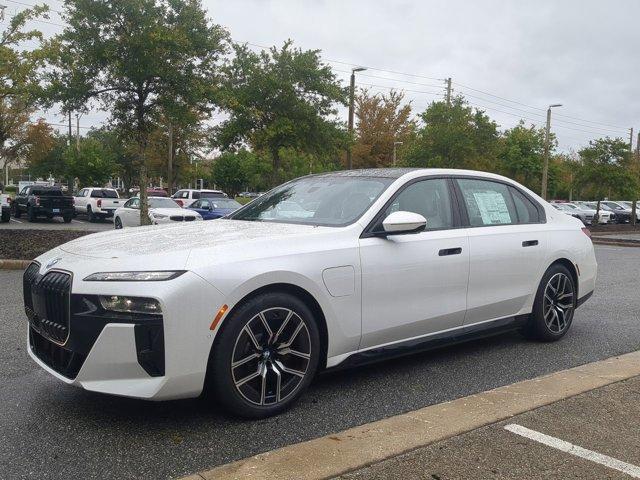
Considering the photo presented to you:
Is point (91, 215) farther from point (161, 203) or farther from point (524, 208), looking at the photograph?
point (524, 208)

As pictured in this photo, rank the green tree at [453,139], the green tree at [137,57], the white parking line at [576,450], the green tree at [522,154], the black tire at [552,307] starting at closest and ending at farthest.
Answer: the white parking line at [576,450], the black tire at [552,307], the green tree at [137,57], the green tree at [453,139], the green tree at [522,154]

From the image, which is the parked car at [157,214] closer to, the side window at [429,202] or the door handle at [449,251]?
the side window at [429,202]

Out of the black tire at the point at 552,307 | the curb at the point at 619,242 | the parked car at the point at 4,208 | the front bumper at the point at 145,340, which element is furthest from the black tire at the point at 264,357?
the parked car at the point at 4,208

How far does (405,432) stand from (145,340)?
148 centimetres

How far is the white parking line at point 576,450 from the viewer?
2883 millimetres

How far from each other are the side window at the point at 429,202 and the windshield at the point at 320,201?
171 mm

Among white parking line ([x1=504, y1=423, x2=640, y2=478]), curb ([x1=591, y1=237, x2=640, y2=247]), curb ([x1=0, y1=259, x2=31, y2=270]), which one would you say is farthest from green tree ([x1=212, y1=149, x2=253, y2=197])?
white parking line ([x1=504, y1=423, x2=640, y2=478])

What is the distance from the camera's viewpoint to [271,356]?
3.46 m

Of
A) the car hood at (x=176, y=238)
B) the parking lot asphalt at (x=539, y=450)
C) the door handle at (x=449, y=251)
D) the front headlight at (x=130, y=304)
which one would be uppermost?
the car hood at (x=176, y=238)

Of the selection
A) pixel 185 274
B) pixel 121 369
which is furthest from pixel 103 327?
pixel 185 274

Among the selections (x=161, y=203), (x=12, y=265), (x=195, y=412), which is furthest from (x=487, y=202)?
(x=161, y=203)

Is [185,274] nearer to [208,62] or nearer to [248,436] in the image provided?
[248,436]

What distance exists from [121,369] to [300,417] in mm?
1100

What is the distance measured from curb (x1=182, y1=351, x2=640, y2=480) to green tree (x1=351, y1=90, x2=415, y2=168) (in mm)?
40918
